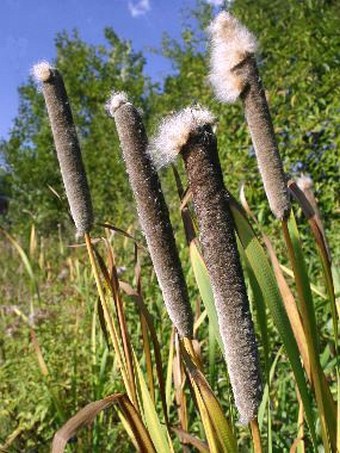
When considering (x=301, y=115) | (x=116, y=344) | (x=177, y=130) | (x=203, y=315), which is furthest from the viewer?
(x=301, y=115)

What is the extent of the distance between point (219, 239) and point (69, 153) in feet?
1.66

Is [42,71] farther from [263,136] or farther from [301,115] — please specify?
[301,115]

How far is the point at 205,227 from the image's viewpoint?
70cm

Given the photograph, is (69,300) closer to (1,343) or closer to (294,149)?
(1,343)

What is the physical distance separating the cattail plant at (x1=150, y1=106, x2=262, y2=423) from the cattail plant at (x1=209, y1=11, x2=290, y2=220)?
51 millimetres

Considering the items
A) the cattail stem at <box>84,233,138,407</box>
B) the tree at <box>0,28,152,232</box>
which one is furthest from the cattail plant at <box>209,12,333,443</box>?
the tree at <box>0,28,152,232</box>

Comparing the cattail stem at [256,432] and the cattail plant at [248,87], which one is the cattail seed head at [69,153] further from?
the cattail stem at [256,432]

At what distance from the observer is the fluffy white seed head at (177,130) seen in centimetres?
67

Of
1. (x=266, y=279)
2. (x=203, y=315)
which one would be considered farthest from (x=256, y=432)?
(x=203, y=315)

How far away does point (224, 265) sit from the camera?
A: 0.70m

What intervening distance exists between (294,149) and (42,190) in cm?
1093

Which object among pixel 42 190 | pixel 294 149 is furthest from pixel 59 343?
pixel 42 190

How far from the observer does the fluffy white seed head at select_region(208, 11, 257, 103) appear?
735 millimetres

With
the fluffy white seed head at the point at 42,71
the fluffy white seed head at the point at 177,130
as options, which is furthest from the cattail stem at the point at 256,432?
the fluffy white seed head at the point at 42,71
